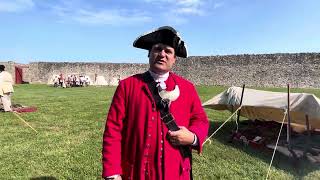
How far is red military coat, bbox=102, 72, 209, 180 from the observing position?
3.25 m

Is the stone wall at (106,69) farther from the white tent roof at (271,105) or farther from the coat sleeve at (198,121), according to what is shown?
the coat sleeve at (198,121)

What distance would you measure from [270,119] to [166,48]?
8.31 metres

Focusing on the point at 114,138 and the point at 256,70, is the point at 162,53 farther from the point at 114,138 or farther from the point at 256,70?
the point at 256,70

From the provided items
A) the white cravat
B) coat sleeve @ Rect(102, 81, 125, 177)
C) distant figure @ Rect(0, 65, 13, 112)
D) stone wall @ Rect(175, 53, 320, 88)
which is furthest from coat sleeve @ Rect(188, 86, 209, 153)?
stone wall @ Rect(175, 53, 320, 88)

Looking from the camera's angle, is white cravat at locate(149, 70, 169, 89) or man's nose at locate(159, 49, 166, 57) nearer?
man's nose at locate(159, 49, 166, 57)

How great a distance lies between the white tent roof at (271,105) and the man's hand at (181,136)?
664 cm

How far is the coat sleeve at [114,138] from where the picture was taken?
3.21 meters

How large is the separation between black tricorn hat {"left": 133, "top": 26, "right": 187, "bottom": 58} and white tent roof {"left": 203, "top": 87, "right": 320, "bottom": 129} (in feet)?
Answer: 21.7

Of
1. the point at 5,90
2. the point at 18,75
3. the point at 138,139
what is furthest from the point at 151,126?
the point at 18,75

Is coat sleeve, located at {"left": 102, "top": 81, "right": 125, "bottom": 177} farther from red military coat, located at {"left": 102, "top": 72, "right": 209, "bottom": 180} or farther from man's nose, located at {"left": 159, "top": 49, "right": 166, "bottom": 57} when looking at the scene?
man's nose, located at {"left": 159, "top": 49, "right": 166, "bottom": 57}

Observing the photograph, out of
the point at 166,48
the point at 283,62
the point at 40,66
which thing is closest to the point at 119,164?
the point at 166,48

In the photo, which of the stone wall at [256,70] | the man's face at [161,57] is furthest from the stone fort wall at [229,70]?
the man's face at [161,57]

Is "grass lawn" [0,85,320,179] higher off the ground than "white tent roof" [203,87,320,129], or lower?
lower

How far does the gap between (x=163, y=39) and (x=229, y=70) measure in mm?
38608
